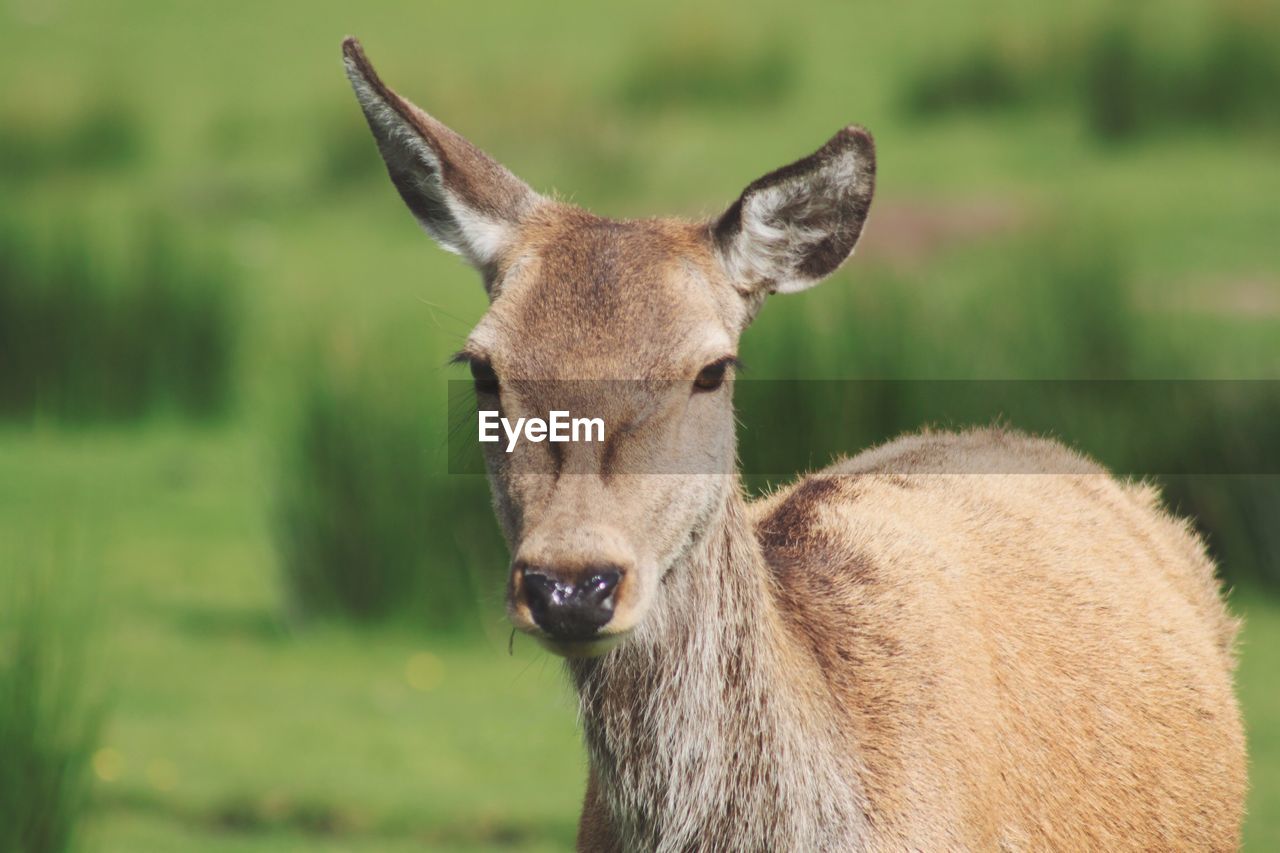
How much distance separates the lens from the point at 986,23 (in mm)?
31719

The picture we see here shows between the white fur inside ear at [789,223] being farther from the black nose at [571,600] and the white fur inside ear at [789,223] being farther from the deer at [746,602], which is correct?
the black nose at [571,600]

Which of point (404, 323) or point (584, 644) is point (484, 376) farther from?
point (404, 323)

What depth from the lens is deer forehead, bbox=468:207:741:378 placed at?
4641 mm

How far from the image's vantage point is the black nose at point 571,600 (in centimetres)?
422

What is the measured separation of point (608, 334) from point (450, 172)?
30.0 inches

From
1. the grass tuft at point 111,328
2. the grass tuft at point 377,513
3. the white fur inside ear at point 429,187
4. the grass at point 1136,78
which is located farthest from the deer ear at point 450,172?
the grass at point 1136,78

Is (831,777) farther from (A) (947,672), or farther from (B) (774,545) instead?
(B) (774,545)

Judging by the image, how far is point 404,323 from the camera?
17.6m

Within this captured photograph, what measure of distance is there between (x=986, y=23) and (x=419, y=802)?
24383mm

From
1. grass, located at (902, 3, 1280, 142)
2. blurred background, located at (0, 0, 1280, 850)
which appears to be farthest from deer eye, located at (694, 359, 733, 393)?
grass, located at (902, 3, 1280, 142)

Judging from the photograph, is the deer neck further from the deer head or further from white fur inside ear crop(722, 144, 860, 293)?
white fur inside ear crop(722, 144, 860, 293)

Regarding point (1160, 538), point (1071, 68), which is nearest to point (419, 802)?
point (1160, 538)

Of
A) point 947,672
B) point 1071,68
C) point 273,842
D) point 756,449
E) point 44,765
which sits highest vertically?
point 1071,68

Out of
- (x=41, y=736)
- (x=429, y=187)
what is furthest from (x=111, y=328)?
(x=429, y=187)
